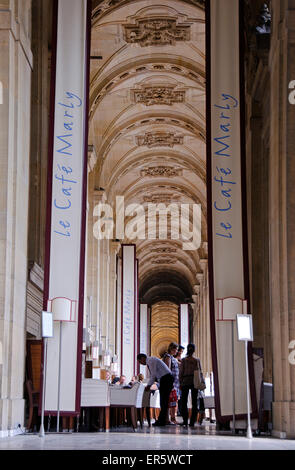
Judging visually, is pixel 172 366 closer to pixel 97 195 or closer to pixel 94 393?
pixel 94 393

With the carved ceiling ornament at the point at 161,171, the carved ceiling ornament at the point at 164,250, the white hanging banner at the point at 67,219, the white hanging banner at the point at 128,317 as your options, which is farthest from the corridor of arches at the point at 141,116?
the carved ceiling ornament at the point at 164,250

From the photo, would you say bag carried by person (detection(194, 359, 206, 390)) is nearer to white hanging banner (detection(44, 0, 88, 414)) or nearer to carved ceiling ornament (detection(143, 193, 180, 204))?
white hanging banner (detection(44, 0, 88, 414))

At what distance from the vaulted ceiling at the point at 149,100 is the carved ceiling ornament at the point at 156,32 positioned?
0.08 ft

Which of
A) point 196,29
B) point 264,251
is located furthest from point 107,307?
point 264,251

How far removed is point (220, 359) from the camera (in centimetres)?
1050

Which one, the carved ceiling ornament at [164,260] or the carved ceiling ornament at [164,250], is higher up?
the carved ceiling ornament at [164,250]

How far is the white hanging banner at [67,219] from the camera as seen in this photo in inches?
399

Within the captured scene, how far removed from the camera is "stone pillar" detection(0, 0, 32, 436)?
32.6 feet

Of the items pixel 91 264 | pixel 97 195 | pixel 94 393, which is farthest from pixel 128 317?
pixel 94 393

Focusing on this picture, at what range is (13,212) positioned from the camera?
33.7ft

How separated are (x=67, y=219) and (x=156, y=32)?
420 inches

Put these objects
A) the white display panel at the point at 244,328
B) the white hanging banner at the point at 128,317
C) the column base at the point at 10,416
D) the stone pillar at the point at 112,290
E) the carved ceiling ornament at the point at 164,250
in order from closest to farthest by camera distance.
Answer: the column base at the point at 10,416
the white display panel at the point at 244,328
the white hanging banner at the point at 128,317
the stone pillar at the point at 112,290
the carved ceiling ornament at the point at 164,250

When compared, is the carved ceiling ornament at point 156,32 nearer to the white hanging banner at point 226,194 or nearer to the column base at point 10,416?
the white hanging banner at point 226,194

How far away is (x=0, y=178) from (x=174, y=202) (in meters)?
24.3
